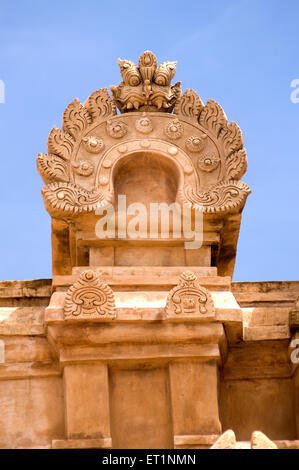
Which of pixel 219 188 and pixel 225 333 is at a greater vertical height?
pixel 219 188

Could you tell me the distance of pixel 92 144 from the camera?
52.1 ft

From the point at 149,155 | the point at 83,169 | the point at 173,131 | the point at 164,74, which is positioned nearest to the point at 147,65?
the point at 164,74

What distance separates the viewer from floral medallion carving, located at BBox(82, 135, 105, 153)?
626 inches

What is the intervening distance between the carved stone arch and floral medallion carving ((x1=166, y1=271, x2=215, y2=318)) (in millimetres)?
1972

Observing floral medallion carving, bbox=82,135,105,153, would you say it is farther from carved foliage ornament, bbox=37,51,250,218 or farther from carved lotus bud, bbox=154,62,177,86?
carved lotus bud, bbox=154,62,177,86

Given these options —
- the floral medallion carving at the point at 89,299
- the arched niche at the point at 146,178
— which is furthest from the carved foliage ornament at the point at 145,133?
the floral medallion carving at the point at 89,299

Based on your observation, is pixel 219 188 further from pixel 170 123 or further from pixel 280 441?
pixel 280 441

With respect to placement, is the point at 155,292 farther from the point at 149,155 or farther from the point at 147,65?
the point at 147,65

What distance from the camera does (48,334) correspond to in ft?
45.8

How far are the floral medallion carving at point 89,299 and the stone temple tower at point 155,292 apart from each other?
15mm

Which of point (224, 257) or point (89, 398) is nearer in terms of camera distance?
point (89, 398)

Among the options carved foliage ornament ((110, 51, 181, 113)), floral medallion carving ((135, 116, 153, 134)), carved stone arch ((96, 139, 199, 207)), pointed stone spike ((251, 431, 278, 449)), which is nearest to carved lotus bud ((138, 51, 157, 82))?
carved foliage ornament ((110, 51, 181, 113))

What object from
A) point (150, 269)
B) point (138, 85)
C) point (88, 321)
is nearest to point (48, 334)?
point (88, 321)
